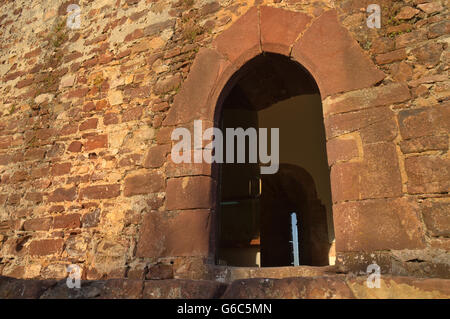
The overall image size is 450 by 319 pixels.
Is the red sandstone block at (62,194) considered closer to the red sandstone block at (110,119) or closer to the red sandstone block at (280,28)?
the red sandstone block at (110,119)

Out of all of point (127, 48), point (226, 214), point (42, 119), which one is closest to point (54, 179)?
point (42, 119)

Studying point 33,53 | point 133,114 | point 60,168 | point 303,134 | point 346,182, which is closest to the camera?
point 346,182

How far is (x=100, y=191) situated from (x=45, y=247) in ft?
2.37

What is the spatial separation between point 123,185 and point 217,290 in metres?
1.70

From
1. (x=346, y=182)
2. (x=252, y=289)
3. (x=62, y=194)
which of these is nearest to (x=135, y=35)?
(x=62, y=194)

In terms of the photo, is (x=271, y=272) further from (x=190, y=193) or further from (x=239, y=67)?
(x=239, y=67)

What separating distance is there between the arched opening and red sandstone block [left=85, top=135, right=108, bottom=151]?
2.90 meters

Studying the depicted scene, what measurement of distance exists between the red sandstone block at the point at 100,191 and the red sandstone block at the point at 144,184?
101mm

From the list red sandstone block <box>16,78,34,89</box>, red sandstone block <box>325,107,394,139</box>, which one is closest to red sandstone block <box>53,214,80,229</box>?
red sandstone block <box>16,78,34,89</box>

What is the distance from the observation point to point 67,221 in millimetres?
2971

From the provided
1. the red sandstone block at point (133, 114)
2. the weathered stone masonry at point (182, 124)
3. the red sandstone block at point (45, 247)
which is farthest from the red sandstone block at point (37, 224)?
the red sandstone block at point (133, 114)

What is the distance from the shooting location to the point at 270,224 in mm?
6723

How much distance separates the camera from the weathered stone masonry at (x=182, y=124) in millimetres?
2033
